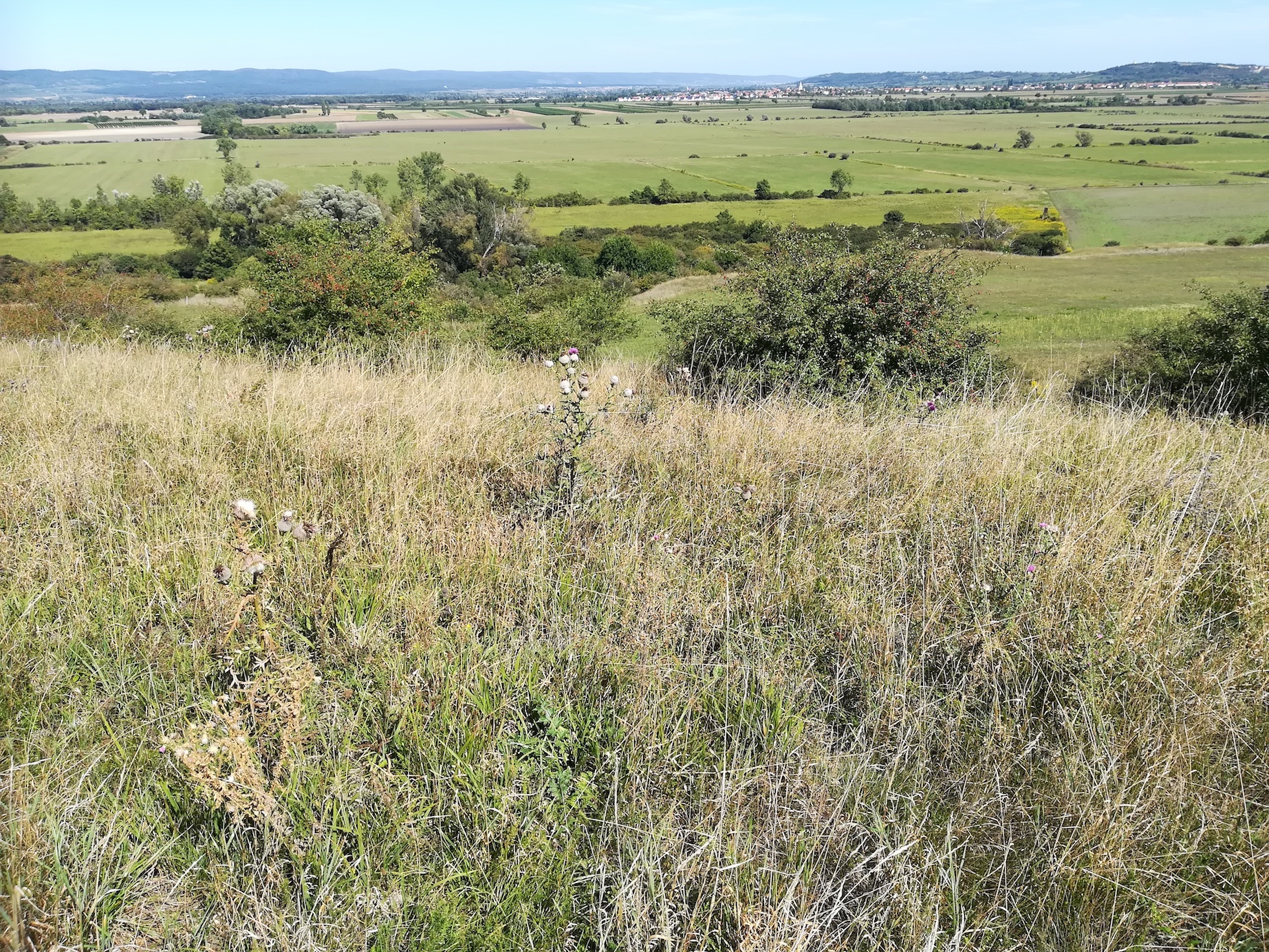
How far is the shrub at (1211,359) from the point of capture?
20.4 meters

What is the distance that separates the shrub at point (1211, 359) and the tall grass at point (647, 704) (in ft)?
58.4

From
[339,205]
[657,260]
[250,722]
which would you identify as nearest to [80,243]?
[339,205]

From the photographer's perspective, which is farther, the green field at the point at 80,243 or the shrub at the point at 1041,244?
the green field at the point at 80,243

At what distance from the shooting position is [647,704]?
2621 mm

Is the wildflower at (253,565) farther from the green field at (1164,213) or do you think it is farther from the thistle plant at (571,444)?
the green field at (1164,213)

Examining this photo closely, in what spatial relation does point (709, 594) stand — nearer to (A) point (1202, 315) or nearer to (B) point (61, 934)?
(B) point (61, 934)

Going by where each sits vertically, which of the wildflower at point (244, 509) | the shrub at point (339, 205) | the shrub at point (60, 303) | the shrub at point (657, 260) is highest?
the shrub at point (339, 205)

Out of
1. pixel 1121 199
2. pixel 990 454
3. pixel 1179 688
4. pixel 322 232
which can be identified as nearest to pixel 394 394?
pixel 990 454

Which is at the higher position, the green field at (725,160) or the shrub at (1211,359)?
the green field at (725,160)

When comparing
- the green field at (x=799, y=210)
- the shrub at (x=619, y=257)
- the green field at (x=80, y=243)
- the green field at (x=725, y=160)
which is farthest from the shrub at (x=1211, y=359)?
the green field at (x=725, y=160)

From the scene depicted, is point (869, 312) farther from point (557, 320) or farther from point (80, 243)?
point (80, 243)

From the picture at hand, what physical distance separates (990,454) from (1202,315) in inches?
1078

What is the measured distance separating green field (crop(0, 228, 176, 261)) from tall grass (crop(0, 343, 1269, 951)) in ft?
297

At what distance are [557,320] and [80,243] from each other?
256 feet
